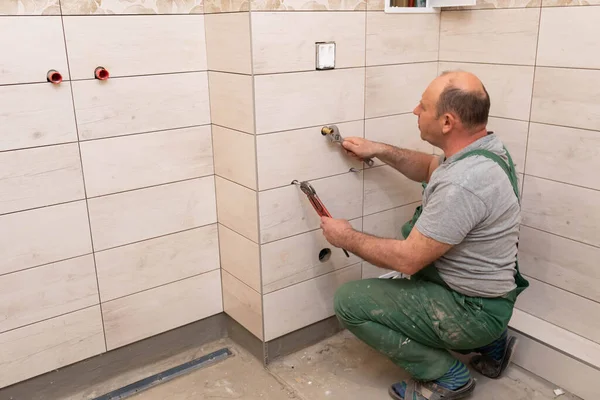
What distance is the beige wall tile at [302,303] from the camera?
208cm

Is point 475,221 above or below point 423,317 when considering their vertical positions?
above

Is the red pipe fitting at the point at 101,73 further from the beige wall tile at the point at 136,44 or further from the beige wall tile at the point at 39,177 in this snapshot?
the beige wall tile at the point at 39,177

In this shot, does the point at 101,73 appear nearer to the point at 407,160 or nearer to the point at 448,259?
the point at 407,160

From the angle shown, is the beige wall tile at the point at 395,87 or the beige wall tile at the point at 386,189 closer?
the beige wall tile at the point at 395,87

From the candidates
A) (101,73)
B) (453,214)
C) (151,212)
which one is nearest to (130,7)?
(101,73)

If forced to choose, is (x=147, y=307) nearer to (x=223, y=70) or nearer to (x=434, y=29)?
(x=223, y=70)

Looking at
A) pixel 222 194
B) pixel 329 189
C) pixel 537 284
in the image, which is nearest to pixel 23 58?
pixel 222 194

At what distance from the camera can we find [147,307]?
208 centimetres

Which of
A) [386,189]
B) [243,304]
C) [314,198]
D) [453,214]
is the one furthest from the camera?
[386,189]

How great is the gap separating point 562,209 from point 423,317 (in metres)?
0.67

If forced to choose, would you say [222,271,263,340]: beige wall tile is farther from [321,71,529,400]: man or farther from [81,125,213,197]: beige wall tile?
[81,125,213,197]: beige wall tile

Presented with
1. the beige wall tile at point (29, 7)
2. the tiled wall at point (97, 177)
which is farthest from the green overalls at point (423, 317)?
the beige wall tile at point (29, 7)

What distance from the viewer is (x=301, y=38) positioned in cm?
184

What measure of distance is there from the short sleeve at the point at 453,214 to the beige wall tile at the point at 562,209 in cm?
51
